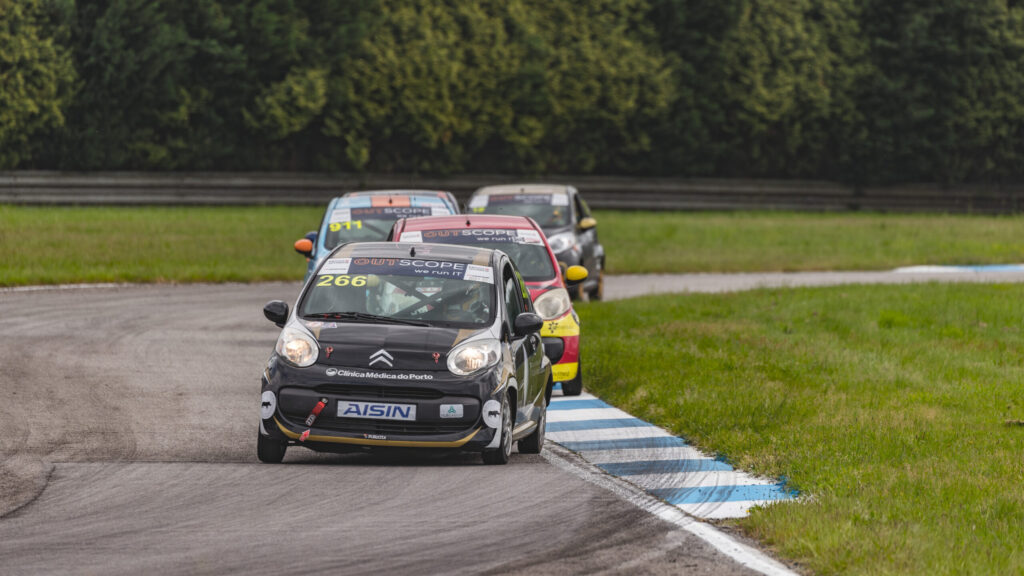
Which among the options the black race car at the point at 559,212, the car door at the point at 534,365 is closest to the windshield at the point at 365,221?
the black race car at the point at 559,212

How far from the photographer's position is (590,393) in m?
14.5

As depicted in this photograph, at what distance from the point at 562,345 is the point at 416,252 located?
2.94 m

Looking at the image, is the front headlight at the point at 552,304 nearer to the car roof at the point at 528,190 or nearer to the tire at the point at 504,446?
the tire at the point at 504,446

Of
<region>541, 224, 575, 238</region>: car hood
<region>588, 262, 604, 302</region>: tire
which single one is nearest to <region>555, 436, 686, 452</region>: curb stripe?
<region>541, 224, 575, 238</region>: car hood

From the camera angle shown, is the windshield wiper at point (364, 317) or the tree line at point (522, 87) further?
the tree line at point (522, 87)

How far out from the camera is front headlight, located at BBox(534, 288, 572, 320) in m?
14.1

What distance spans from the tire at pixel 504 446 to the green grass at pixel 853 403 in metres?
1.63

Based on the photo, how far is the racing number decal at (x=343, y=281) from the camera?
10672 millimetres

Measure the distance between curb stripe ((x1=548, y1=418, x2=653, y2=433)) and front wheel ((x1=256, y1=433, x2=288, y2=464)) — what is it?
9.58 ft

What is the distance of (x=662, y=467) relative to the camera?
34.0 feet

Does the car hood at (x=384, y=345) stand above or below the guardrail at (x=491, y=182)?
above

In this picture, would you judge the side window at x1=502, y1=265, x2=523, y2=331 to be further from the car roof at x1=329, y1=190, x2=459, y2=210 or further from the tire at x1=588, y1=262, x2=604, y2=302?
the tire at x1=588, y1=262, x2=604, y2=302

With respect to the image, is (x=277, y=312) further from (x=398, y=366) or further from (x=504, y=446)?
(x=504, y=446)

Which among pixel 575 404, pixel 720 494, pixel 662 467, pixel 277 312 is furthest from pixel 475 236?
pixel 720 494
